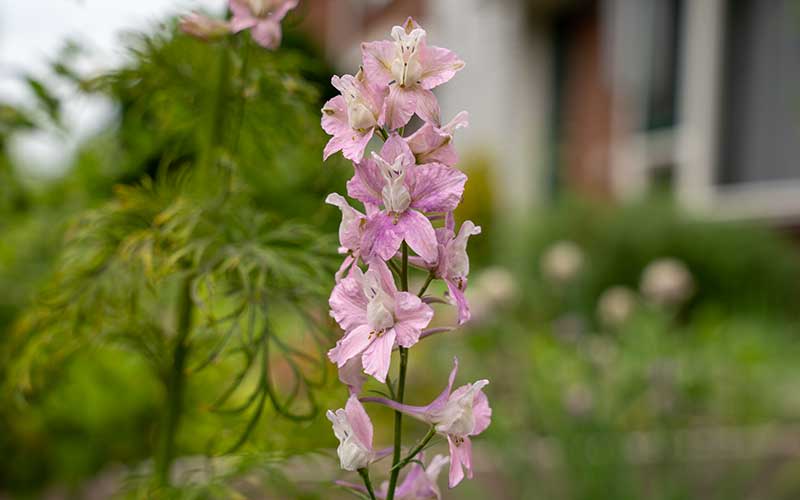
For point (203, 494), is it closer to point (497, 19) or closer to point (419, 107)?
point (419, 107)

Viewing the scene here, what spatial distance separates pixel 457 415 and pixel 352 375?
91mm

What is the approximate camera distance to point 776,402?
146 inches

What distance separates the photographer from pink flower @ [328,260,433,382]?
0.58 metres

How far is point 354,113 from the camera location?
2.00ft

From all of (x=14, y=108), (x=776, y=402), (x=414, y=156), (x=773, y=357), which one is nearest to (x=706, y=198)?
(x=773, y=357)

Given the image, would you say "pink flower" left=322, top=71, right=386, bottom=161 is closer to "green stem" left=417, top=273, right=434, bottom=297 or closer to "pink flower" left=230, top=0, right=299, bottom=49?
"green stem" left=417, top=273, right=434, bottom=297

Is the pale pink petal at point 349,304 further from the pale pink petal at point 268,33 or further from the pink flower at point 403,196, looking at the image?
the pale pink petal at point 268,33

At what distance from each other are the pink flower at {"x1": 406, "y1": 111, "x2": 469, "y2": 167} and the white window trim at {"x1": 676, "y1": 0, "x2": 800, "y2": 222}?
6.16m

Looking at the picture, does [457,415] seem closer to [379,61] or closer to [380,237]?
[380,237]

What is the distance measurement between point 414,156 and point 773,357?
427 cm

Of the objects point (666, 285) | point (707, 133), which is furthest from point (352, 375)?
point (707, 133)

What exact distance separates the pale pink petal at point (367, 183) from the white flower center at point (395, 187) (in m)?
0.02

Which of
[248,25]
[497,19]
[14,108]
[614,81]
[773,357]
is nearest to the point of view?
[248,25]

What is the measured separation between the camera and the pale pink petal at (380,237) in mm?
584
